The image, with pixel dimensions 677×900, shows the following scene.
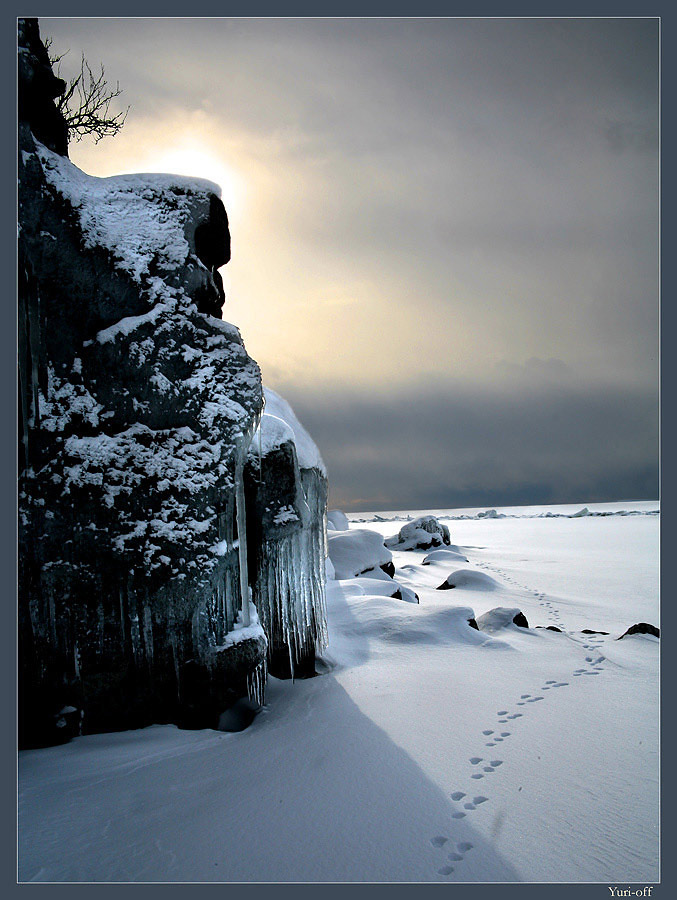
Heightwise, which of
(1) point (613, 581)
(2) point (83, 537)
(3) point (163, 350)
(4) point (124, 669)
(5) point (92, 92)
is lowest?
(1) point (613, 581)

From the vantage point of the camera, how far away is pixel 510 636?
5.50 m

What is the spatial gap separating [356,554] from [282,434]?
24.4ft

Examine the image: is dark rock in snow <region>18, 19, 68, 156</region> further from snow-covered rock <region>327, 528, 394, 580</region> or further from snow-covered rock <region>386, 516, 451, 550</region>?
snow-covered rock <region>386, 516, 451, 550</region>

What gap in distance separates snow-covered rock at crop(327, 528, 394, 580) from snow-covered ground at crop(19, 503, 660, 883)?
6.20 meters

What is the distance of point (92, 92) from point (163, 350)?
161 inches

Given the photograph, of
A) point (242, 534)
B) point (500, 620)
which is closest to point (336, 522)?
point (500, 620)

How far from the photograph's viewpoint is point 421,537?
64.0 ft

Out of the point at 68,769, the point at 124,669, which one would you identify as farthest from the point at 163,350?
the point at 68,769

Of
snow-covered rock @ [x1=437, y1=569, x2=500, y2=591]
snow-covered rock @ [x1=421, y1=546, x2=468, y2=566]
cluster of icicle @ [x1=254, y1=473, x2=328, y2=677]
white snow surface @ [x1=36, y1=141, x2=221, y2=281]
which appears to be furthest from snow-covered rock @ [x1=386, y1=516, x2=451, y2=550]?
white snow surface @ [x1=36, y1=141, x2=221, y2=281]

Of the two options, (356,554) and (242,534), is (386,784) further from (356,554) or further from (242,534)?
(356,554)

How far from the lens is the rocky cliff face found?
3.29 meters

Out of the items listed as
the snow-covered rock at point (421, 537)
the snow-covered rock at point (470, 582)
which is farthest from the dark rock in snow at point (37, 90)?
the snow-covered rock at point (421, 537)

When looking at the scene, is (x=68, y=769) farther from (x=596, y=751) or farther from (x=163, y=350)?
(x=596, y=751)

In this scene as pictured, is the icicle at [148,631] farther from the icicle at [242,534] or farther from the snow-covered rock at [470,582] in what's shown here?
the snow-covered rock at [470,582]
